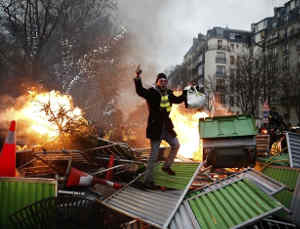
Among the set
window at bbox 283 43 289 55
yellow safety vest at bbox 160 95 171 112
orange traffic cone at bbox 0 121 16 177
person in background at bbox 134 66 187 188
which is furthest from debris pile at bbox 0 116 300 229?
window at bbox 283 43 289 55

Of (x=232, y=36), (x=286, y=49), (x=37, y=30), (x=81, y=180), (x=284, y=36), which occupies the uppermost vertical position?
(x=232, y=36)

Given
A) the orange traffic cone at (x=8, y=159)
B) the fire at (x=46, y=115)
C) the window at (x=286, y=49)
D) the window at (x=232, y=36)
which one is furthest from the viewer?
the window at (x=232, y=36)

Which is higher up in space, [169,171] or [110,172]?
[169,171]

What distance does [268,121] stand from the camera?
30.9 feet

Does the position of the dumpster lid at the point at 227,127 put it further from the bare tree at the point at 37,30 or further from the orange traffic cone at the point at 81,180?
the bare tree at the point at 37,30

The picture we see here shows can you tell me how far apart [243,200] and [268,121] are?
23.5 feet

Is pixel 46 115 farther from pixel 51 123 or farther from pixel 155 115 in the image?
pixel 155 115

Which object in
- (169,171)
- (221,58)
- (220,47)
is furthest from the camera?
(220,47)

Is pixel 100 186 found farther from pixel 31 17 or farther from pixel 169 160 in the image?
pixel 31 17

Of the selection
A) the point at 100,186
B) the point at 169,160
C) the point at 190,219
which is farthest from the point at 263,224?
the point at 100,186

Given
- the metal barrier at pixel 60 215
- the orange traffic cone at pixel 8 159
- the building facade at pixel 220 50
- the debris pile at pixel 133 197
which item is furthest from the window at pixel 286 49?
the orange traffic cone at pixel 8 159

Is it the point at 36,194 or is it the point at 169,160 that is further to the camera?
the point at 169,160

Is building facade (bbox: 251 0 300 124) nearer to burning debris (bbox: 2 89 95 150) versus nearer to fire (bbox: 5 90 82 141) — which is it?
fire (bbox: 5 90 82 141)

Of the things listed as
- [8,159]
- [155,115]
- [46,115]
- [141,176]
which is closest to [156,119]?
[155,115]
